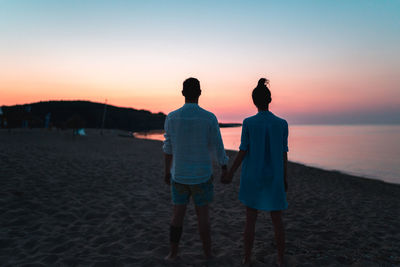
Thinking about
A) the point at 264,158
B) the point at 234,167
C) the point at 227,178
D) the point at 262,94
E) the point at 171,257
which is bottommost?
the point at 171,257

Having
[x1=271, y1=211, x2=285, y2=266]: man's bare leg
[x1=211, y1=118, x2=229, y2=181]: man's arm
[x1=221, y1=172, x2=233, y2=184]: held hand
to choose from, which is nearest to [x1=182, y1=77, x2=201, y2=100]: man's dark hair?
[x1=211, y1=118, x2=229, y2=181]: man's arm

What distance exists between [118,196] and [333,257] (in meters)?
4.69

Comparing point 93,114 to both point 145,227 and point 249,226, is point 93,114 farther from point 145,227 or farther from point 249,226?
point 249,226

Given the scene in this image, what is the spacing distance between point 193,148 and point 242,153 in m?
0.54

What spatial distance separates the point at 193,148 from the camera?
2408 millimetres

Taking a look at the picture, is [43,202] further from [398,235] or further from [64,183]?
[398,235]

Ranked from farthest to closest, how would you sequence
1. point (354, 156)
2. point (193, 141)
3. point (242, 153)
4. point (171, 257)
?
1. point (354, 156)
2. point (171, 257)
3. point (242, 153)
4. point (193, 141)

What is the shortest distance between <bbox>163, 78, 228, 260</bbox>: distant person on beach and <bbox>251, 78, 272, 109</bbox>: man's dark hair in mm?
516

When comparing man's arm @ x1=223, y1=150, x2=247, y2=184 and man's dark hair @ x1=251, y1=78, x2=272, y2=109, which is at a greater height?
man's dark hair @ x1=251, y1=78, x2=272, y2=109

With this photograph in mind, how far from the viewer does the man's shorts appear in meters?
2.45

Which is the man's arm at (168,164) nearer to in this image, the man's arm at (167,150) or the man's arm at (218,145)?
the man's arm at (167,150)

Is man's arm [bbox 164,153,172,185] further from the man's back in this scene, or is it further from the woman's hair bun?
the woman's hair bun

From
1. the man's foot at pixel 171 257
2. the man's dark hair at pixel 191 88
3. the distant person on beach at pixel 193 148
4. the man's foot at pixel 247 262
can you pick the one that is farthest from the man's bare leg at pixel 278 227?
the man's dark hair at pixel 191 88

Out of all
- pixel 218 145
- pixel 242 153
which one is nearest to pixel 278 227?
pixel 242 153
